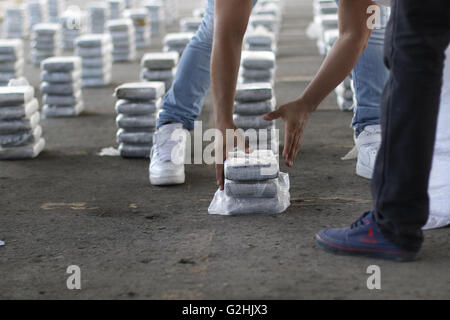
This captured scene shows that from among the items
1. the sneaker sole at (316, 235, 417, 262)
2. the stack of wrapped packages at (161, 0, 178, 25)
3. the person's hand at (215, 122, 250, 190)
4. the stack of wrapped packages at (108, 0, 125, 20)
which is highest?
the person's hand at (215, 122, 250, 190)

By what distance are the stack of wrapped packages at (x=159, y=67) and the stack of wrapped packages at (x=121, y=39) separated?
416 centimetres

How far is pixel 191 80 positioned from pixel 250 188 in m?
1.02

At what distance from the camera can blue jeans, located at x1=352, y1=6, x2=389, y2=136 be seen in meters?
4.35

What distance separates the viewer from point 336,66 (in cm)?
335

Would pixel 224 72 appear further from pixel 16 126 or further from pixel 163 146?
pixel 16 126

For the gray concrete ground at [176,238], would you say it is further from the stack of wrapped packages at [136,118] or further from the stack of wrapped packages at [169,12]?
the stack of wrapped packages at [169,12]

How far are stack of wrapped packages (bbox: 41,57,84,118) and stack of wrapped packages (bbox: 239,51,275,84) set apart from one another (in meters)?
1.51

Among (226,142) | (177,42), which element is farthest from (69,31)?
(226,142)

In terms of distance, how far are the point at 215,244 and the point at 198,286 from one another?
50 centimetres

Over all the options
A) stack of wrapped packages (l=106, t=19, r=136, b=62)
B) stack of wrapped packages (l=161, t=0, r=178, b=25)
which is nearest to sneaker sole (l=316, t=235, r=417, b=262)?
stack of wrapped packages (l=106, t=19, r=136, b=62)

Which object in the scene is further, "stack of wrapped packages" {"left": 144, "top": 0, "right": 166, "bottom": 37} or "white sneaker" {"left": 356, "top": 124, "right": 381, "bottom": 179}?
"stack of wrapped packages" {"left": 144, "top": 0, "right": 166, "bottom": 37}

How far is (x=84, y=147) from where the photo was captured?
17.9 ft

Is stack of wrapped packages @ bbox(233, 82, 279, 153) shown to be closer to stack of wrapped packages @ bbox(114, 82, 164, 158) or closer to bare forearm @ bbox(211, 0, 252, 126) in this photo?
stack of wrapped packages @ bbox(114, 82, 164, 158)
